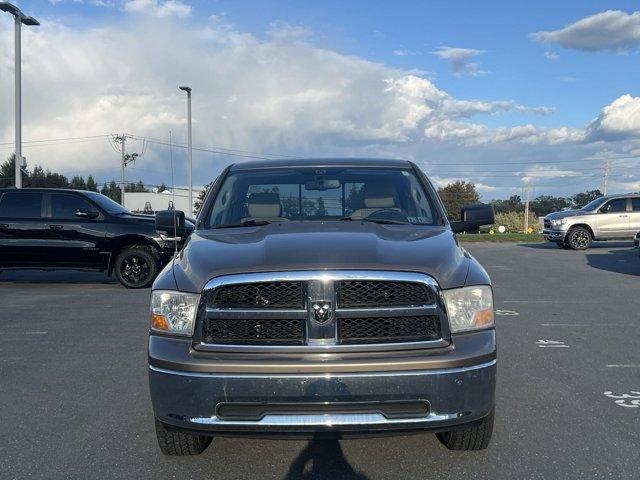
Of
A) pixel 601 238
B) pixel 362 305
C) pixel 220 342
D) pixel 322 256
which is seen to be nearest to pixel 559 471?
pixel 362 305

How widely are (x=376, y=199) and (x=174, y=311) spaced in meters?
2.11

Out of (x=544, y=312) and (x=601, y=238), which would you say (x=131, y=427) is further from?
(x=601, y=238)

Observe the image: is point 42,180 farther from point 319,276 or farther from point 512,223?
point 319,276

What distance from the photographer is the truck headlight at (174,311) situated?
3.43 meters

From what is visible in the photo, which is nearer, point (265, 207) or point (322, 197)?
point (265, 207)

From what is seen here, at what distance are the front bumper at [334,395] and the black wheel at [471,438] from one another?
1.66 ft

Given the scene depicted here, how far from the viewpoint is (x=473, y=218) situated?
5355 mm

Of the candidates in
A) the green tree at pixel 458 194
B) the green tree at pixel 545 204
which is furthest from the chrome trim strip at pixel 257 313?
the green tree at pixel 545 204

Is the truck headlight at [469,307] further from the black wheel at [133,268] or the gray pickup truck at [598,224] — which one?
the gray pickup truck at [598,224]

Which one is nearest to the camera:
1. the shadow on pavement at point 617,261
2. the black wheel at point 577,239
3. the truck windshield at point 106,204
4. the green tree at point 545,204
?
the truck windshield at point 106,204

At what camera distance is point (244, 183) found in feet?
17.3

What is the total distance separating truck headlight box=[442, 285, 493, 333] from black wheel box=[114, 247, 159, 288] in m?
9.20

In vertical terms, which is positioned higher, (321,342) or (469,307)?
(469,307)

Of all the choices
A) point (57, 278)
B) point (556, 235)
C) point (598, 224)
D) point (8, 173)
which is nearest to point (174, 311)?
point (57, 278)
